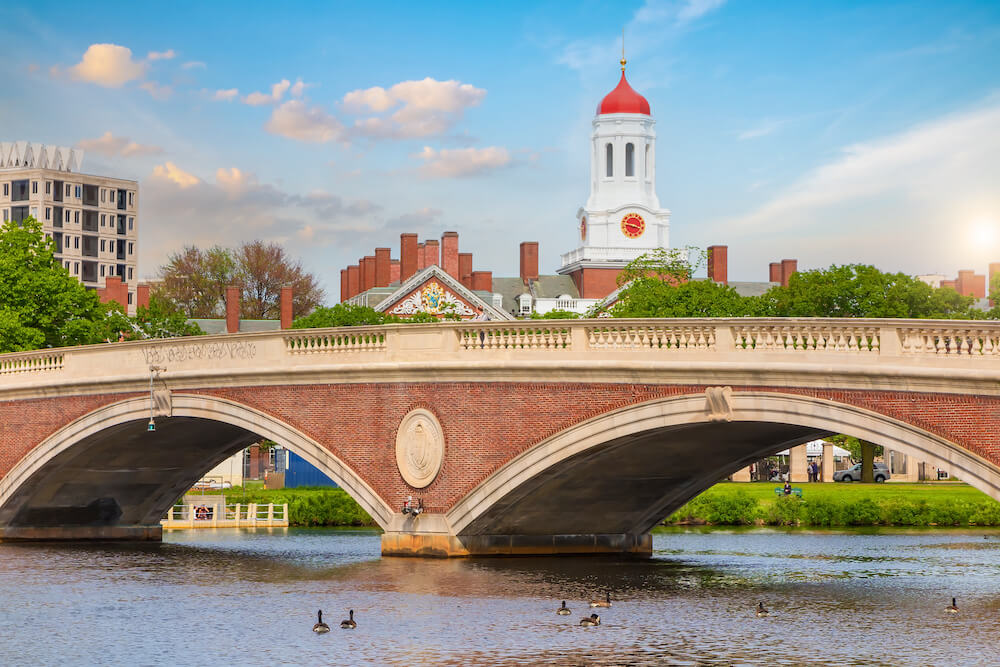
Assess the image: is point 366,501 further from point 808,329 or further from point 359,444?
point 808,329

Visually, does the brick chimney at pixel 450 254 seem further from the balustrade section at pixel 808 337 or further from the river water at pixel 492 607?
the balustrade section at pixel 808 337

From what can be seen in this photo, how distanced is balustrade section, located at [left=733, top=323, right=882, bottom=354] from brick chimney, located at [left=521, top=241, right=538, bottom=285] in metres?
86.6

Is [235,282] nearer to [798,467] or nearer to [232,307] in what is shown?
[232,307]

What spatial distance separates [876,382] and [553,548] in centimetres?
1363

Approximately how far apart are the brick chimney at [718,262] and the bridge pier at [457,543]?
76193 mm

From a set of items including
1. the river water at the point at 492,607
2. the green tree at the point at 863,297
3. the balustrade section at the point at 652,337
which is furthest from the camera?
the green tree at the point at 863,297

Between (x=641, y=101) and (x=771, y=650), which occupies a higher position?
(x=641, y=101)

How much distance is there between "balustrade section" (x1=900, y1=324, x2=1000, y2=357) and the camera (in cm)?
2775

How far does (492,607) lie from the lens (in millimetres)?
28891

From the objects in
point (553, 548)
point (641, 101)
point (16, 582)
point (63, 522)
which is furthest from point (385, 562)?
point (641, 101)

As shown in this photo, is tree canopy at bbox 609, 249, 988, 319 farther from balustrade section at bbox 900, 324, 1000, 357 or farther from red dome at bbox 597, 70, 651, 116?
red dome at bbox 597, 70, 651, 116

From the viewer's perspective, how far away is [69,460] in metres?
45.2

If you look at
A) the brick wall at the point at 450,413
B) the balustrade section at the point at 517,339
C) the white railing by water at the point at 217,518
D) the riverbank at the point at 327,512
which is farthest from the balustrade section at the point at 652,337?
the white railing by water at the point at 217,518

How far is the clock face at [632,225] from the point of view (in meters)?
119
